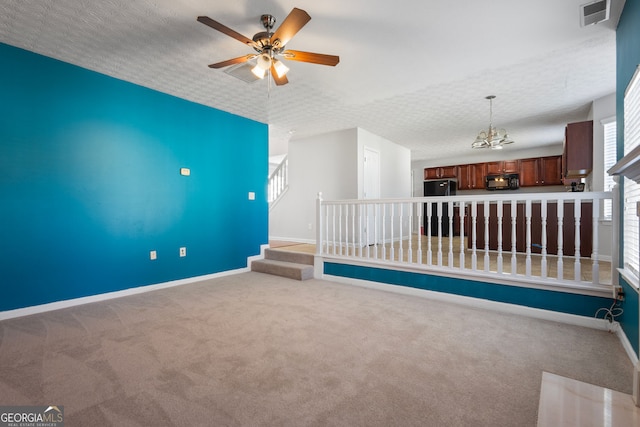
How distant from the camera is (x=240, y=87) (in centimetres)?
397

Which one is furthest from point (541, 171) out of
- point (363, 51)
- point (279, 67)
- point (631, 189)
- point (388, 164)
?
point (279, 67)

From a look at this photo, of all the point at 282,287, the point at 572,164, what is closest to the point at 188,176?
the point at 282,287

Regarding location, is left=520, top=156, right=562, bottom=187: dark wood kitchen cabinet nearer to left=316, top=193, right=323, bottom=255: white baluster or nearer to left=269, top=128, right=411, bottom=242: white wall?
left=269, top=128, right=411, bottom=242: white wall

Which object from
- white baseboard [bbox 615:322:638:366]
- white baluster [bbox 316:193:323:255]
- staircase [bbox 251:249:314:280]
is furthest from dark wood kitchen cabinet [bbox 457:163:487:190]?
white baseboard [bbox 615:322:638:366]

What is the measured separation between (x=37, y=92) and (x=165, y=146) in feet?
4.43

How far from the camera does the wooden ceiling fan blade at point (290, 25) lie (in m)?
2.04

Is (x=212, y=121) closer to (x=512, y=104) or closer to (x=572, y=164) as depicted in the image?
(x=512, y=104)

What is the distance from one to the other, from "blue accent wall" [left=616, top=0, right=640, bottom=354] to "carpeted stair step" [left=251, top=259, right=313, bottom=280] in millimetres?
3386

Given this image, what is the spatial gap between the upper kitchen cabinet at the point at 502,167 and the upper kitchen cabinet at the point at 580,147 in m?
3.40

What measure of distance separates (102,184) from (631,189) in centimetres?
512

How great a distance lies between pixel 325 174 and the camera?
6.38 metres

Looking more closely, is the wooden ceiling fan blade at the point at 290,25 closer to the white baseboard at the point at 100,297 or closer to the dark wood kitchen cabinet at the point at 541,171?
the white baseboard at the point at 100,297

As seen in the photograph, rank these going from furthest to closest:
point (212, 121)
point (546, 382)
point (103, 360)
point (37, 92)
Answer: point (212, 121)
point (37, 92)
point (103, 360)
point (546, 382)

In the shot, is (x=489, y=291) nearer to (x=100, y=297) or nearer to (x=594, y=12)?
(x=594, y=12)
